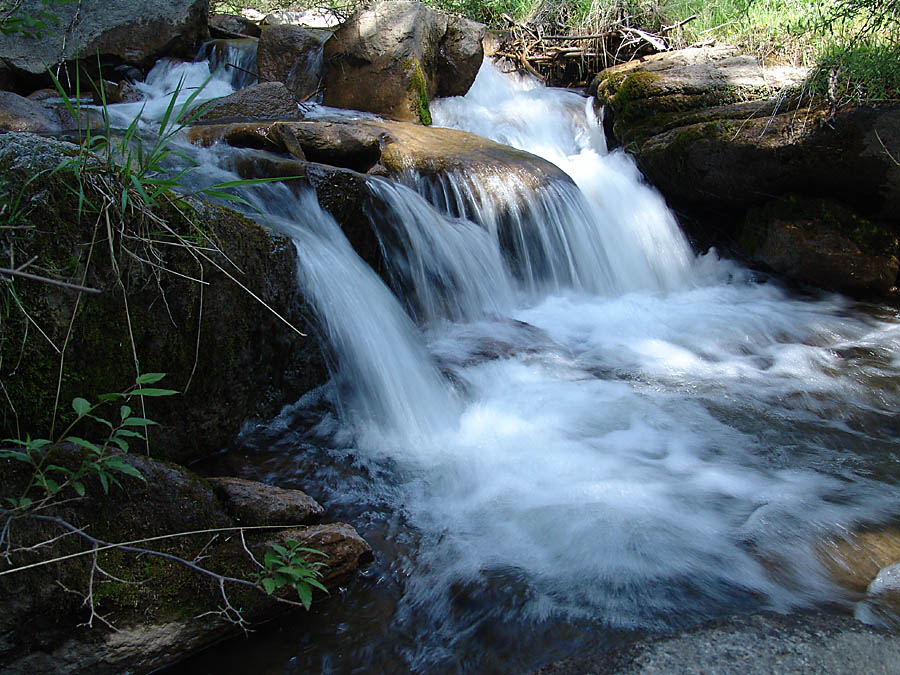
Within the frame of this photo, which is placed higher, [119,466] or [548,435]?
[119,466]

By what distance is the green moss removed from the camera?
25.2ft

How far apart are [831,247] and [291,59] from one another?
21.7 feet

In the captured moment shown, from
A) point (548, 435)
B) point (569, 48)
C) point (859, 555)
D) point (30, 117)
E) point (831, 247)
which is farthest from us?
point (569, 48)

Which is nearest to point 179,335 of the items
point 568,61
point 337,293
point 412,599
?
point 337,293

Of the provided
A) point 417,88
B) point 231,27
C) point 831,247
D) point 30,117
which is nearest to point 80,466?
point 30,117

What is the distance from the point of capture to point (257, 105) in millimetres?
6742

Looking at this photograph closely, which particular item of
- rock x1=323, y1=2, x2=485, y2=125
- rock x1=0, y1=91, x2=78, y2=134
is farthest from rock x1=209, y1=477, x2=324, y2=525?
rock x1=323, y1=2, x2=485, y2=125

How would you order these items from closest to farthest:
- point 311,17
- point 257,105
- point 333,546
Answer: point 333,546, point 257,105, point 311,17

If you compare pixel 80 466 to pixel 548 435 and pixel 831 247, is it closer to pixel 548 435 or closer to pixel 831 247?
pixel 548 435

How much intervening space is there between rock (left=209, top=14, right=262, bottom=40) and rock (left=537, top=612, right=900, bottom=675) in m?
10.4

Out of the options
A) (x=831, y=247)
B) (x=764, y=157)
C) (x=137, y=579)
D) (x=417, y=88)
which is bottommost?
(x=137, y=579)

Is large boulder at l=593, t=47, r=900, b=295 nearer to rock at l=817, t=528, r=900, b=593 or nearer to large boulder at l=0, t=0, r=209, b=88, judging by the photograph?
rock at l=817, t=528, r=900, b=593

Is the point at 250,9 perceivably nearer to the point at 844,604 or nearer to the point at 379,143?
the point at 379,143

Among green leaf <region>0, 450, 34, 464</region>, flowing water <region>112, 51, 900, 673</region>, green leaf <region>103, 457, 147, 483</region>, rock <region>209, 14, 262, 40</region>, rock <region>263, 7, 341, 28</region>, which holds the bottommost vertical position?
flowing water <region>112, 51, 900, 673</region>
